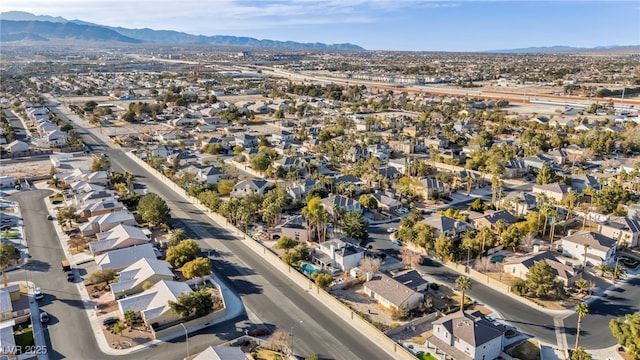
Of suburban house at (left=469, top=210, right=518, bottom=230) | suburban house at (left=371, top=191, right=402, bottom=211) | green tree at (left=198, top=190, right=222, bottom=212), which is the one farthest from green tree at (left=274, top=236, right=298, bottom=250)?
suburban house at (left=469, top=210, right=518, bottom=230)

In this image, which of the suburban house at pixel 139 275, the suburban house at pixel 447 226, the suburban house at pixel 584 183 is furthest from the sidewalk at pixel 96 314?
the suburban house at pixel 584 183

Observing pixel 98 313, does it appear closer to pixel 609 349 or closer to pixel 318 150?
pixel 609 349

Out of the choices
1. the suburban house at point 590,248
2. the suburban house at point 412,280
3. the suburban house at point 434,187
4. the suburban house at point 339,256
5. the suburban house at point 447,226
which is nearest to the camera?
the suburban house at point 412,280

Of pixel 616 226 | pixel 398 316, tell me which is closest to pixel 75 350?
pixel 398 316

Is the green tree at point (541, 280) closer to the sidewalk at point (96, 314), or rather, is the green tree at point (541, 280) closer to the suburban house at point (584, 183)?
the sidewalk at point (96, 314)

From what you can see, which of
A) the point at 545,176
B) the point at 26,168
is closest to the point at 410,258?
the point at 545,176
